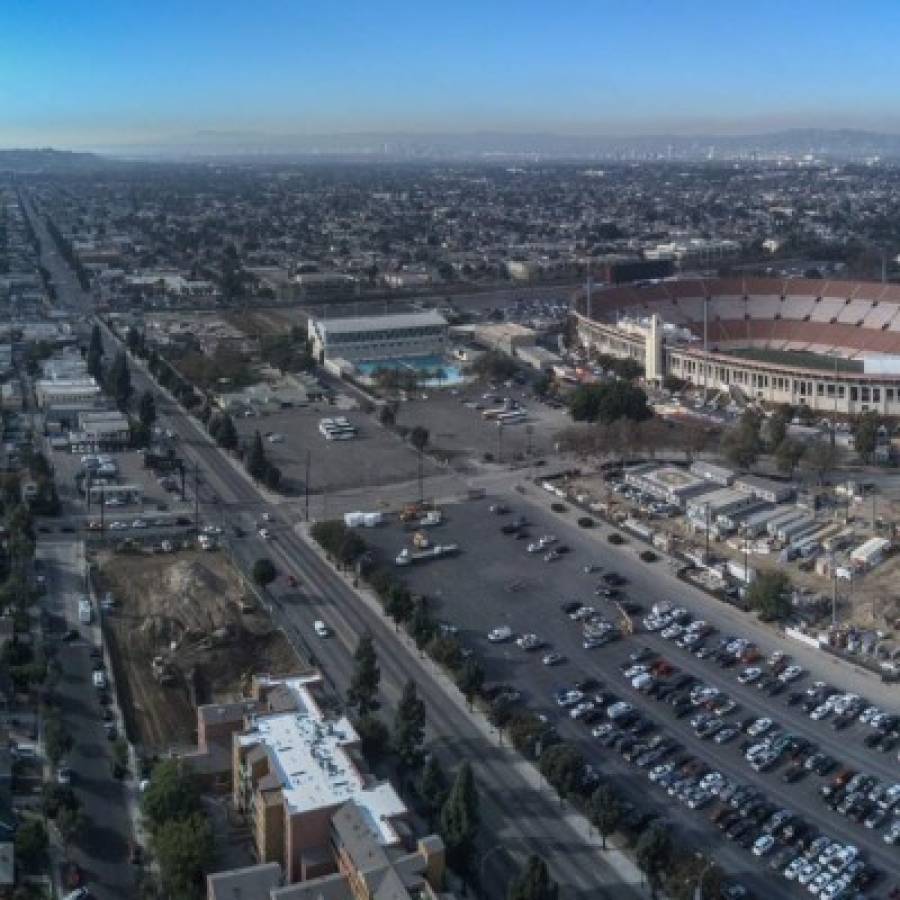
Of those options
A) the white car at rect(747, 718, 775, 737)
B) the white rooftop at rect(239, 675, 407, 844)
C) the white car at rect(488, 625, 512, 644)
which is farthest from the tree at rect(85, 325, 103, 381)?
the white car at rect(747, 718, 775, 737)

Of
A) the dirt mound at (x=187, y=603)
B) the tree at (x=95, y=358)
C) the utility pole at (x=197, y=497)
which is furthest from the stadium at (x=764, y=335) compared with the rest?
the dirt mound at (x=187, y=603)

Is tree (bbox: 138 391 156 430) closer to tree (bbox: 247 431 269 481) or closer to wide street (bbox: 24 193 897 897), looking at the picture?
wide street (bbox: 24 193 897 897)

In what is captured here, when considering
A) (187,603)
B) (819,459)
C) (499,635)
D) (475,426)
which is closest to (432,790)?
(499,635)

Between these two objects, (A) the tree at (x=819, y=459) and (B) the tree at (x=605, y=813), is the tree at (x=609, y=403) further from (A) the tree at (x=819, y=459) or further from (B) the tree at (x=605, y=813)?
(B) the tree at (x=605, y=813)

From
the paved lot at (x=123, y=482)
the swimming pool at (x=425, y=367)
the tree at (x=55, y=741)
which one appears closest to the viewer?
the tree at (x=55, y=741)

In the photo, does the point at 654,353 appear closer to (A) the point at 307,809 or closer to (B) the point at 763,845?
(B) the point at 763,845

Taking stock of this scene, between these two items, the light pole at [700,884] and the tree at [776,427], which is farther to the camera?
the tree at [776,427]
